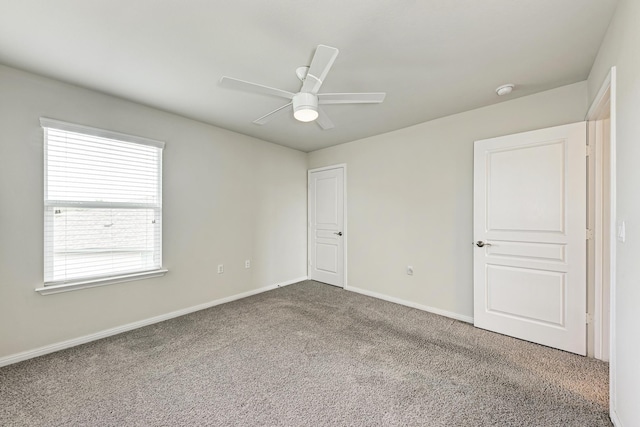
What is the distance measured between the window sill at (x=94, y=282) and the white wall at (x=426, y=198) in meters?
2.72

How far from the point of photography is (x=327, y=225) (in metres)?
4.64

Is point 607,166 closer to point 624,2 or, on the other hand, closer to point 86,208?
point 624,2

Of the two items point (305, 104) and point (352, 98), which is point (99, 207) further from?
point (352, 98)

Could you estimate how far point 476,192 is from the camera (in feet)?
9.35

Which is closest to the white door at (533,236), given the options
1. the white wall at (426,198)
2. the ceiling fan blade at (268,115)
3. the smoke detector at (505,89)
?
the white wall at (426,198)

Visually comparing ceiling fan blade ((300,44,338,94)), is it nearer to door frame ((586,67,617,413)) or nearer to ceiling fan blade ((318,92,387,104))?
ceiling fan blade ((318,92,387,104))

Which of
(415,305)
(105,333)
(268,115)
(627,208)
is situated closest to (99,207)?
(105,333)

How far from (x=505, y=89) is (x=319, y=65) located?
6.36 feet

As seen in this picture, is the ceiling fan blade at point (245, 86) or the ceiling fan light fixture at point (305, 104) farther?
the ceiling fan light fixture at point (305, 104)

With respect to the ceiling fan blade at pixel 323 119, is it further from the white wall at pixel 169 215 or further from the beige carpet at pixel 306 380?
the beige carpet at pixel 306 380

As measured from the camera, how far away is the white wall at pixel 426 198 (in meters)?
2.75

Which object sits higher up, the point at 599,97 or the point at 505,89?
the point at 505,89

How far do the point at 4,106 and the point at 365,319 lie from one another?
387 centimetres

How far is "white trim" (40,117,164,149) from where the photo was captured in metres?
2.33
